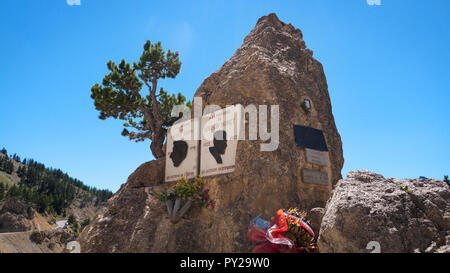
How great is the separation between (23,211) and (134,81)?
1876 inches

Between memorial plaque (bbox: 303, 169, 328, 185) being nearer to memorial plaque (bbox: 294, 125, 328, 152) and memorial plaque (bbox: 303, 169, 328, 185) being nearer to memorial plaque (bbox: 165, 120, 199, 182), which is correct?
memorial plaque (bbox: 294, 125, 328, 152)

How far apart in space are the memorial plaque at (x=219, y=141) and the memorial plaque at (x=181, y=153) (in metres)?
0.55

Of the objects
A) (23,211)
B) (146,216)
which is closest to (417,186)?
(146,216)

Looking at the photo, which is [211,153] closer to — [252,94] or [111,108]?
[252,94]

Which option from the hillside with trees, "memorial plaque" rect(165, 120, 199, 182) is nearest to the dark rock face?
"memorial plaque" rect(165, 120, 199, 182)

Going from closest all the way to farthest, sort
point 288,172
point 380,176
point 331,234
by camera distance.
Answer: point 331,234 < point 380,176 < point 288,172

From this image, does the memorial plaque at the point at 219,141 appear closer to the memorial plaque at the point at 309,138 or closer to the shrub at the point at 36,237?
the memorial plaque at the point at 309,138

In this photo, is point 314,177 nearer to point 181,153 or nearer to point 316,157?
point 316,157

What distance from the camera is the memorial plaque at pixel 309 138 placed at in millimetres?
10734

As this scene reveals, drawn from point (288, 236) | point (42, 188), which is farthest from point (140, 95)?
point (42, 188)

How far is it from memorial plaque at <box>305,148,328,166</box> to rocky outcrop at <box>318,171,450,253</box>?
458cm

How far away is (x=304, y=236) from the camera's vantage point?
247 inches

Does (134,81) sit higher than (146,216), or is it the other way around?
(134,81)
